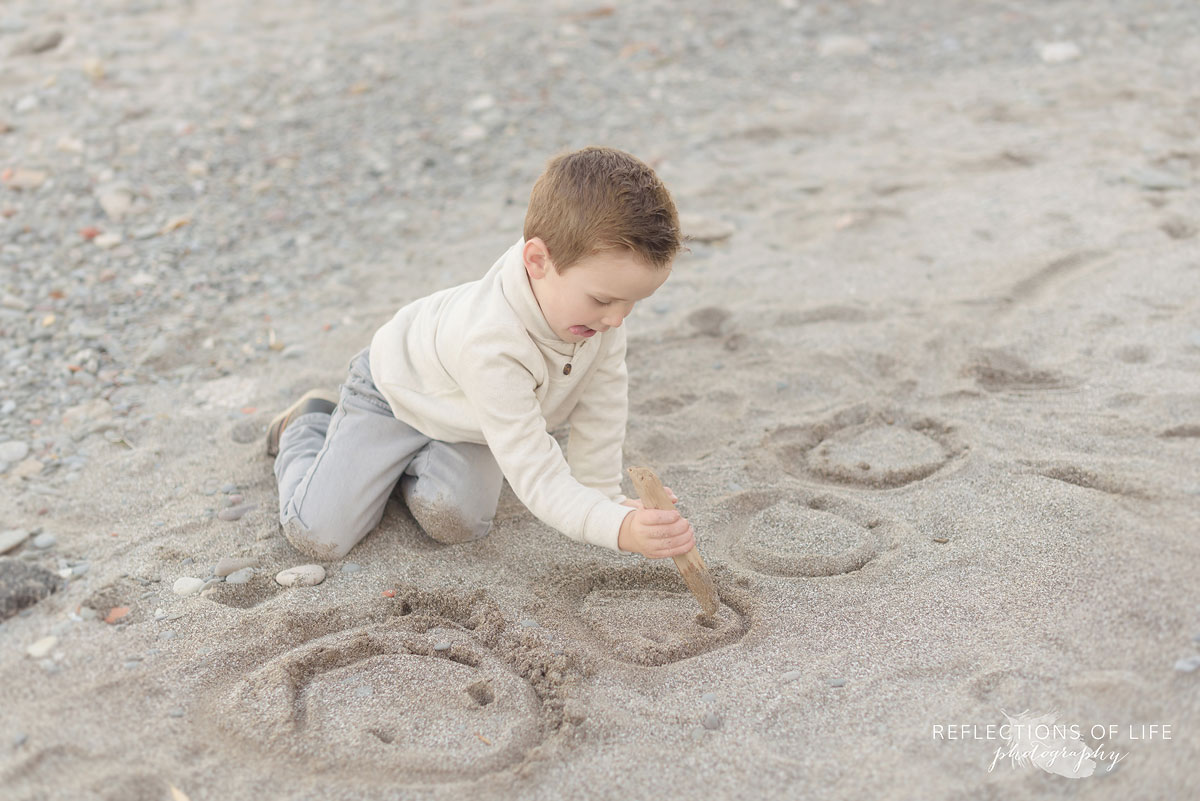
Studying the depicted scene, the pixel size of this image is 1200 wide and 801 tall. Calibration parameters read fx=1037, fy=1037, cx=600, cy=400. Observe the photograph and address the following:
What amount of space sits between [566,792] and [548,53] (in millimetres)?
5442

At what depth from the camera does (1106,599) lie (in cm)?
241

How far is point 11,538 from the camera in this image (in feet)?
9.25

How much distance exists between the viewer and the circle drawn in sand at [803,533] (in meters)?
2.75

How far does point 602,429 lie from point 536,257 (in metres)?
0.64

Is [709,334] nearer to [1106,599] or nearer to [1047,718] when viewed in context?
[1106,599]

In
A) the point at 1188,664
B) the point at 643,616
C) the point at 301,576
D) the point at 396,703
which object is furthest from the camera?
the point at 301,576

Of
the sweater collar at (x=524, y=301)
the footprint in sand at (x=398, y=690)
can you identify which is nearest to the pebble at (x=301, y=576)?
the footprint in sand at (x=398, y=690)

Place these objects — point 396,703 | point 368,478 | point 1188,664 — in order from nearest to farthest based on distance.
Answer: point 1188,664
point 396,703
point 368,478

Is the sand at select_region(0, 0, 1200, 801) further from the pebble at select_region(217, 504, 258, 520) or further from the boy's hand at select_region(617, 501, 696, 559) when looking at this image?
the boy's hand at select_region(617, 501, 696, 559)

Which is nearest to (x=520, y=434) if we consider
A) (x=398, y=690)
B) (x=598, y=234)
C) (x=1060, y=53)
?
(x=598, y=234)

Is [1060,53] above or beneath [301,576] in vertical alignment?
above

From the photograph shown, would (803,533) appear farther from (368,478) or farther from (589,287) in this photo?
(368,478)

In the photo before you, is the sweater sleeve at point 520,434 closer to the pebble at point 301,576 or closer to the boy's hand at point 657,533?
the boy's hand at point 657,533

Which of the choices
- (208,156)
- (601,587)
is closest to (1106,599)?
(601,587)
